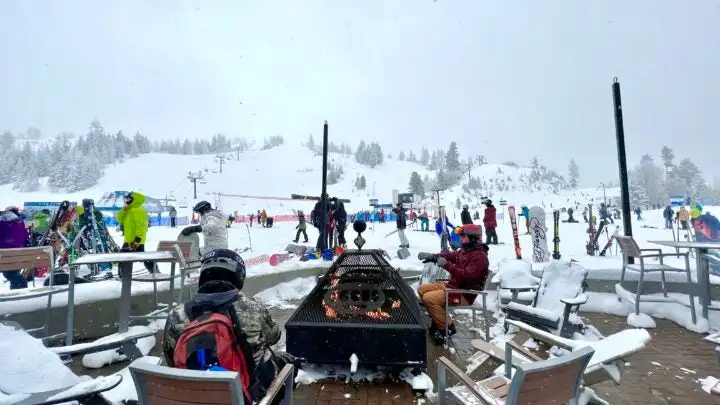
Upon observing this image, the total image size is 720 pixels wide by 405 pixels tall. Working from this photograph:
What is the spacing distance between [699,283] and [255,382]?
5.85 meters

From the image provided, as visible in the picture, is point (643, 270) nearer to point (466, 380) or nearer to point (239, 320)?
point (466, 380)

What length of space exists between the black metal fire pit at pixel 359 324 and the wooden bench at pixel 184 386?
83.1 inches

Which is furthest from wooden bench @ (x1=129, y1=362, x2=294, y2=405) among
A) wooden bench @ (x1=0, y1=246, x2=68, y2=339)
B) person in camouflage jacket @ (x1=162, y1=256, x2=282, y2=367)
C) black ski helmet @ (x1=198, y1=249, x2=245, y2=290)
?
wooden bench @ (x1=0, y1=246, x2=68, y2=339)

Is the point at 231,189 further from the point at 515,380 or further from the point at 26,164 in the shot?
the point at 515,380

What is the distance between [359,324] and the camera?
3752 mm

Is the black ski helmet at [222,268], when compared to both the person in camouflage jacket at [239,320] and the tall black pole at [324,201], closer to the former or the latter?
the person in camouflage jacket at [239,320]

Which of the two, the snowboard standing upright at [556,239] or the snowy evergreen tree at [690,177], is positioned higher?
the snowy evergreen tree at [690,177]

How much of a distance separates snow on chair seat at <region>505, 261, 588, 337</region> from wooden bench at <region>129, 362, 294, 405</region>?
3722mm

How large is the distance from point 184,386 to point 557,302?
4.52m

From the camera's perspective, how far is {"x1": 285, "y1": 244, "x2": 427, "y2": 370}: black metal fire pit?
3.65 metres

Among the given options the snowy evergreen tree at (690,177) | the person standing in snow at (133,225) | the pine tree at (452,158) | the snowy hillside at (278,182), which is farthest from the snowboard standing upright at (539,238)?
the pine tree at (452,158)

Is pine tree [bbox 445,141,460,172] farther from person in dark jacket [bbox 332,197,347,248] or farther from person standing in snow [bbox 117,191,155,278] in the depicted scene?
person standing in snow [bbox 117,191,155,278]

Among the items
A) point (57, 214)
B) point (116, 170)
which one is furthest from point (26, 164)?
point (57, 214)

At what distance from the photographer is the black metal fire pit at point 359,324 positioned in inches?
144
